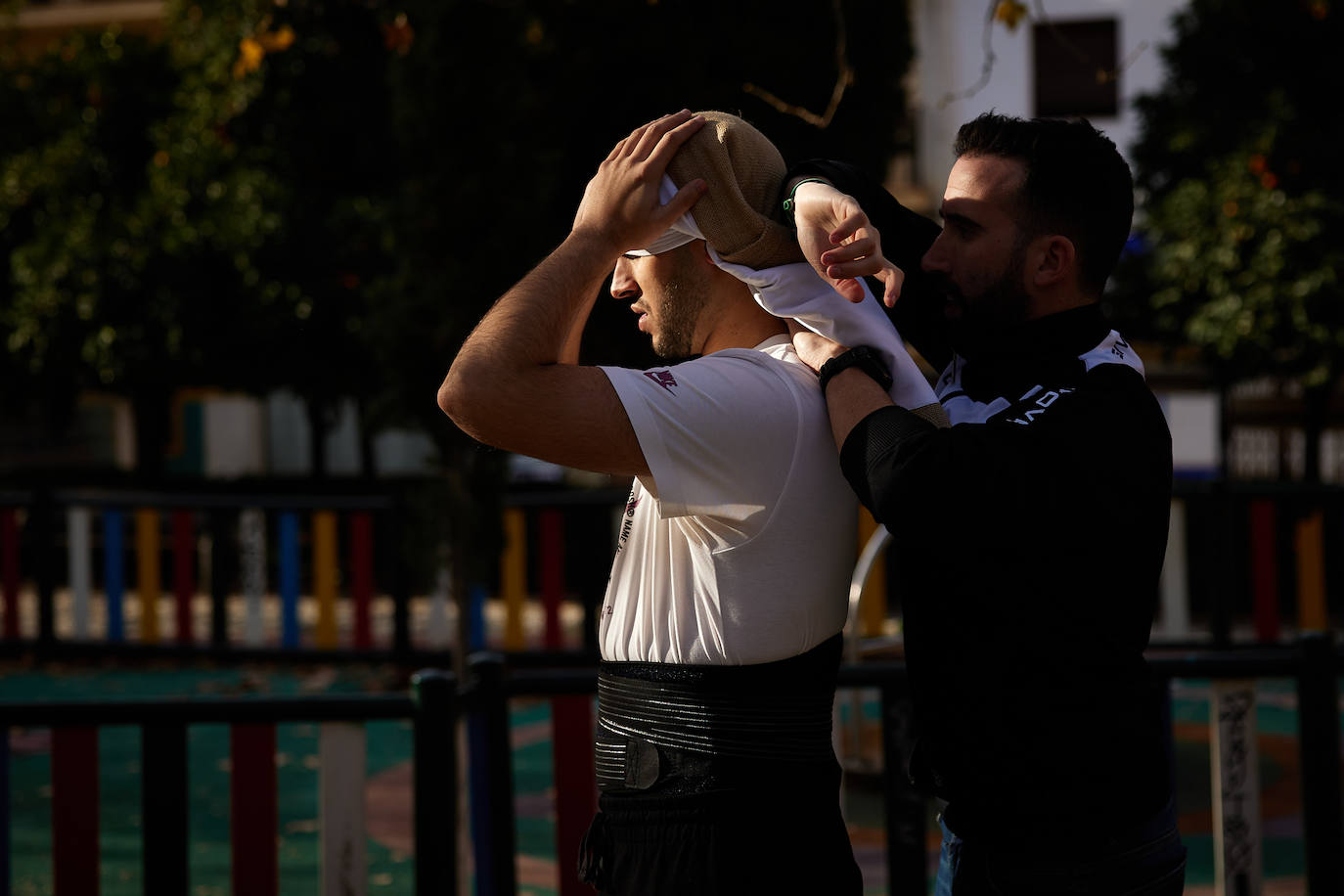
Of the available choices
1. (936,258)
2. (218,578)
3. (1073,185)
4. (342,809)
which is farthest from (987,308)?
(218,578)

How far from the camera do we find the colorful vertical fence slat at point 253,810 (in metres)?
3.79

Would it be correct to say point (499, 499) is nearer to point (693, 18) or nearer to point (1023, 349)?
point (693, 18)

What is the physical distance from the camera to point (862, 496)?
1932 millimetres

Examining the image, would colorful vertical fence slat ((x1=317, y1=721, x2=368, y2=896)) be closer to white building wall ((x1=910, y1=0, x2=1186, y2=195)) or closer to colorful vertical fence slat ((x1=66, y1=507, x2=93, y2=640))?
colorful vertical fence slat ((x1=66, y1=507, x2=93, y2=640))

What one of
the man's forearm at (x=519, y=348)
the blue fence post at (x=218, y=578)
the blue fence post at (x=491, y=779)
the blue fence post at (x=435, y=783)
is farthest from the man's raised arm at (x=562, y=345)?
the blue fence post at (x=218, y=578)

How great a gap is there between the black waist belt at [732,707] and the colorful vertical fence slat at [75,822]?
2260mm

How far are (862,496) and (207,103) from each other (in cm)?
1474

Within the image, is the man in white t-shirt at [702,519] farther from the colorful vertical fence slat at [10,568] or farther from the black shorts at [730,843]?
the colorful vertical fence slat at [10,568]

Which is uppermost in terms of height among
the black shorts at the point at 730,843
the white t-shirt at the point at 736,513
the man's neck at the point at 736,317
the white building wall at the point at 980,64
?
the white building wall at the point at 980,64

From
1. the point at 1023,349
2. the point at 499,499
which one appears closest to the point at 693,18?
the point at 499,499

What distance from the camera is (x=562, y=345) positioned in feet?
6.72

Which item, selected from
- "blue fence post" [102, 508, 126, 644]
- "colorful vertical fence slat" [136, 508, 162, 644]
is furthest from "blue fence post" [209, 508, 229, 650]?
"blue fence post" [102, 508, 126, 644]

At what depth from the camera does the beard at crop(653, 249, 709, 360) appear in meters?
2.19

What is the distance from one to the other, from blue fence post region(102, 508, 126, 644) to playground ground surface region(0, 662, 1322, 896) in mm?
1086
